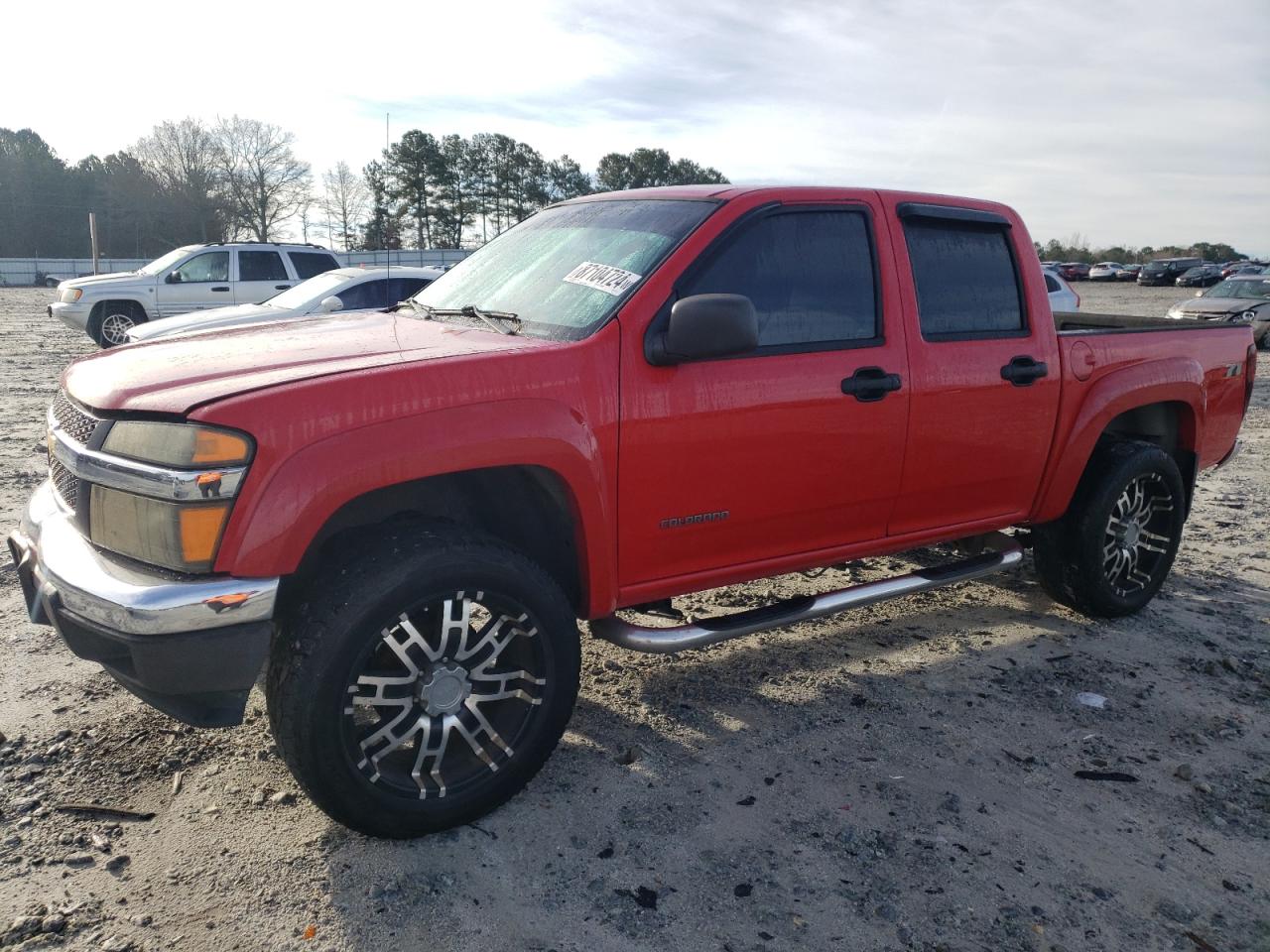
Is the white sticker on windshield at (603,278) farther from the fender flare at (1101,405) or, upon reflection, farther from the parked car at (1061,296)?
the parked car at (1061,296)

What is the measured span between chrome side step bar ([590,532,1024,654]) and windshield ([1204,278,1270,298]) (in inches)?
774

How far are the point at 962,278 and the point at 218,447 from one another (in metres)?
3.04

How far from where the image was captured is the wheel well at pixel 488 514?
2.85m

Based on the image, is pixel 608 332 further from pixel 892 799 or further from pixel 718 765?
pixel 892 799

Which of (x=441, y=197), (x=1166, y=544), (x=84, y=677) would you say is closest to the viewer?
(x=84, y=677)

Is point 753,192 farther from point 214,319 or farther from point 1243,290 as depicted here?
point 1243,290

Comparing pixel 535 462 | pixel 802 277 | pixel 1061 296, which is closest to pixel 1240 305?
pixel 1061 296

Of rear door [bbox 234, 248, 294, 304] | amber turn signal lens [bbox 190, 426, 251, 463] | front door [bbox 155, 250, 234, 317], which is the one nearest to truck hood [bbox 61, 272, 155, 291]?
front door [bbox 155, 250, 234, 317]

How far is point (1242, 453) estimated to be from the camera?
30.0 ft

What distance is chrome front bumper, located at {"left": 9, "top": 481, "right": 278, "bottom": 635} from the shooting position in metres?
2.42

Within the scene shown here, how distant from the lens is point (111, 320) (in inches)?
612

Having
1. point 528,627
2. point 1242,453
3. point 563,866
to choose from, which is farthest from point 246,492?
point 1242,453

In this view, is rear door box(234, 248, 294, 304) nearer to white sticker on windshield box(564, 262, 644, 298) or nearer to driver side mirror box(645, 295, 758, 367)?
white sticker on windshield box(564, 262, 644, 298)

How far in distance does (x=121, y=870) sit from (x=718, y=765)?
1.89 metres
